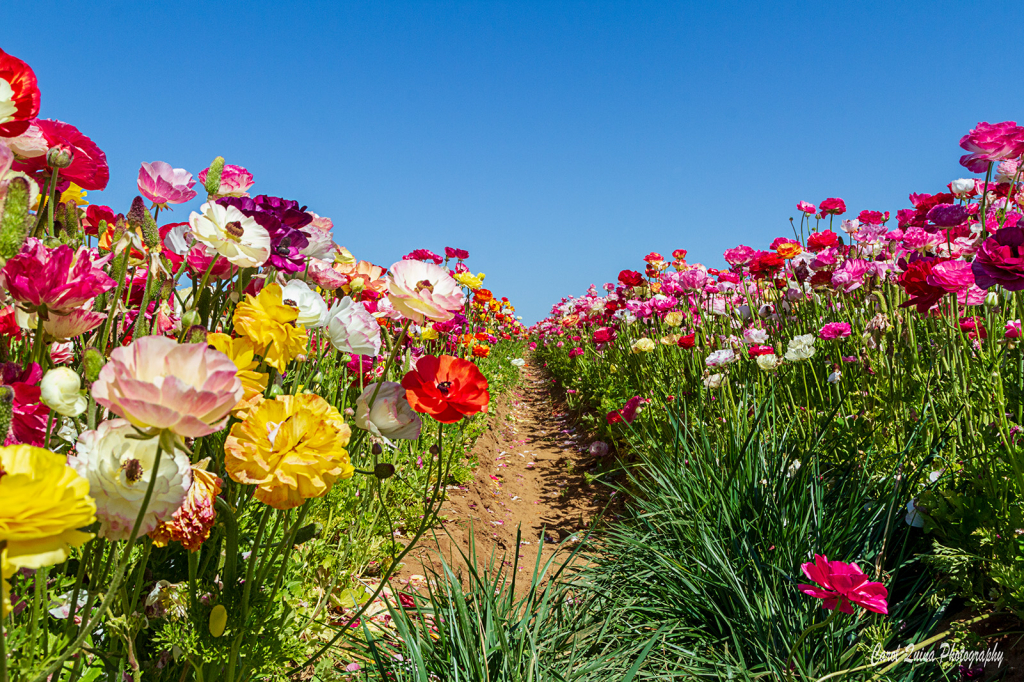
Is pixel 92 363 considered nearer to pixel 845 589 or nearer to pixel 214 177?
pixel 214 177

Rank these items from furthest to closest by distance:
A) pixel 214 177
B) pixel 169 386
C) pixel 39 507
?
pixel 214 177
pixel 169 386
pixel 39 507

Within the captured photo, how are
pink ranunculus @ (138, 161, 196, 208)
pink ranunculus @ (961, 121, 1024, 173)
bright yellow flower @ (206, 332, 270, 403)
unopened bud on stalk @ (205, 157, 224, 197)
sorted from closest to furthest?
bright yellow flower @ (206, 332, 270, 403)
unopened bud on stalk @ (205, 157, 224, 197)
pink ranunculus @ (138, 161, 196, 208)
pink ranunculus @ (961, 121, 1024, 173)

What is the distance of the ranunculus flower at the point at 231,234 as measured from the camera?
3.35ft

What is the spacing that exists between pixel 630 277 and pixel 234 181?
3333 mm

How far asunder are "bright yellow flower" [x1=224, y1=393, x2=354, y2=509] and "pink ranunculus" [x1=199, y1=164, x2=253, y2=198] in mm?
744

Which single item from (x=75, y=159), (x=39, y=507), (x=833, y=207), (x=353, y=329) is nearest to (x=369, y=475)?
(x=353, y=329)

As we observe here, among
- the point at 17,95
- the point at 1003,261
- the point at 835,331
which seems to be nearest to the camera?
the point at 17,95

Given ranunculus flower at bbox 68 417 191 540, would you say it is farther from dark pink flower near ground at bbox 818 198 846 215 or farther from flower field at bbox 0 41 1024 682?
dark pink flower near ground at bbox 818 198 846 215

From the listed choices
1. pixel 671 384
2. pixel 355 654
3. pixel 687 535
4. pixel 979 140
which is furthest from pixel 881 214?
pixel 355 654

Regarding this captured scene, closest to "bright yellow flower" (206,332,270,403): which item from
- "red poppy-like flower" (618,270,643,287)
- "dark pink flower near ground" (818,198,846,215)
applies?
"red poppy-like flower" (618,270,643,287)

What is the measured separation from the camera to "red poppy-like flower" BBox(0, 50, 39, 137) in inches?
33.7

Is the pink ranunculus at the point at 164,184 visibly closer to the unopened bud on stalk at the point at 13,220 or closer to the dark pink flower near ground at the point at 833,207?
the unopened bud on stalk at the point at 13,220

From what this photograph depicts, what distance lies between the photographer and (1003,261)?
4.63 ft

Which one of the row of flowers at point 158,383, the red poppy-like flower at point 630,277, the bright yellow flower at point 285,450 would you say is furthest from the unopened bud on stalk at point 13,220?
the red poppy-like flower at point 630,277
